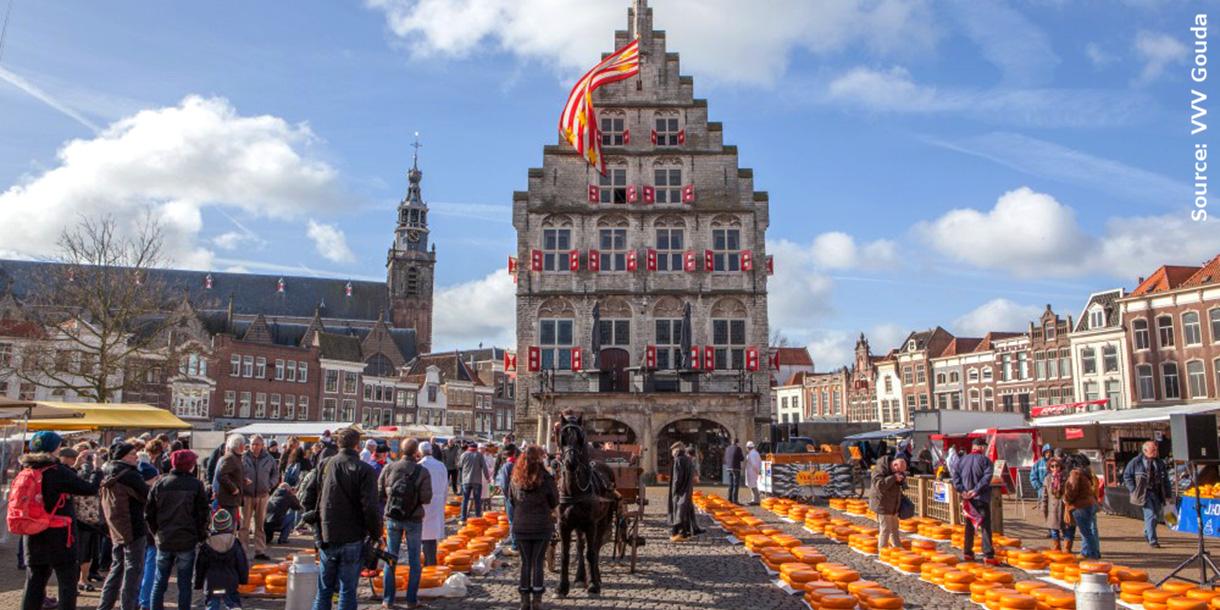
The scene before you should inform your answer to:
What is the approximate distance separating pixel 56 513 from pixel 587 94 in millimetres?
24605

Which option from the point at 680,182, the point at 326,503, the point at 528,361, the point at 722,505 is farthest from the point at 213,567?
the point at 680,182

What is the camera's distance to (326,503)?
277 inches

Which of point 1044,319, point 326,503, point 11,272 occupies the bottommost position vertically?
point 326,503

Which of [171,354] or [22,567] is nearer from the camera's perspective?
[22,567]

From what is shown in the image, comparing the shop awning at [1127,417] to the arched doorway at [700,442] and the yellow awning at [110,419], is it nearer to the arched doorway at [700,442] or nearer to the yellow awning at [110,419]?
the arched doorway at [700,442]

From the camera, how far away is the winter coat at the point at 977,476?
11.3 meters

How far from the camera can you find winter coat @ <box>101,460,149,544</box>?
769 cm

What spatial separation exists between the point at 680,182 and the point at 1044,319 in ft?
103

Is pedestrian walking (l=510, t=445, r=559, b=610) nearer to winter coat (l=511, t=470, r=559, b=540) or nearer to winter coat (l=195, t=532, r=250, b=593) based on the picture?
winter coat (l=511, t=470, r=559, b=540)

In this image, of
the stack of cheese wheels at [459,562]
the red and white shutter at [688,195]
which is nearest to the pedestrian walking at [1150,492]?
the stack of cheese wheels at [459,562]

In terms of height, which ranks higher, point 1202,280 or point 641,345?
point 1202,280

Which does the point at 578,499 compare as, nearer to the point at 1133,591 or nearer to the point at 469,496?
the point at 1133,591

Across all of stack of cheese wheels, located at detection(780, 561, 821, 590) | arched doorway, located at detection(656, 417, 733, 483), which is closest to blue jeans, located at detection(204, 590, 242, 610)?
stack of cheese wheels, located at detection(780, 561, 821, 590)

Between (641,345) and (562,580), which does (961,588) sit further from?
(641,345)
